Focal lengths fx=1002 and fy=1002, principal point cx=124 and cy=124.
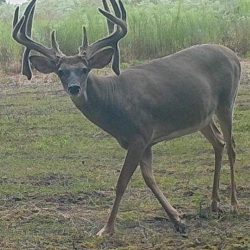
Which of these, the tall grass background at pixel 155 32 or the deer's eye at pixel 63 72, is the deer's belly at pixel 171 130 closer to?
the deer's eye at pixel 63 72

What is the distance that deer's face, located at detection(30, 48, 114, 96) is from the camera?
317 inches

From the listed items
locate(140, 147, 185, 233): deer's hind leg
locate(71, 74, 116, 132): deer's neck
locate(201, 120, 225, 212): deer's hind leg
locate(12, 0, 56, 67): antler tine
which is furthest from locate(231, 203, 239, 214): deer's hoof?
locate(12, 0, 56, 67): antler tine

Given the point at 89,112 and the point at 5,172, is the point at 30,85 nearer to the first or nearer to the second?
the point at 5,172

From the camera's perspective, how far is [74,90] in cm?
800

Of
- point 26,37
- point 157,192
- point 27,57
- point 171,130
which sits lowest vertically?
point 157,192

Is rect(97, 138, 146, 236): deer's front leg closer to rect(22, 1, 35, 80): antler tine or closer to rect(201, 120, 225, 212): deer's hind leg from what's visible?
rect(201, 120, 225, 212): deer's hind leg

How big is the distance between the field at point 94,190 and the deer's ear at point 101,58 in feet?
4.24

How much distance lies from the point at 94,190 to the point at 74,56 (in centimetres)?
179

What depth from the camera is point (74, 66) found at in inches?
322

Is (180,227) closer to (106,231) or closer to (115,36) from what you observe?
(106,231)

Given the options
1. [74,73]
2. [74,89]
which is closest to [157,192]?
[74,89]

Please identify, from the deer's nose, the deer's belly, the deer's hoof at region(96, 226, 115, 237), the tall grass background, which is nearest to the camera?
the deer's hoof at region(96, 226, 115, 237)

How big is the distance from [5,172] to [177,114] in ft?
9.71

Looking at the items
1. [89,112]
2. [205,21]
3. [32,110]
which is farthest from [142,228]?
[205,21]
